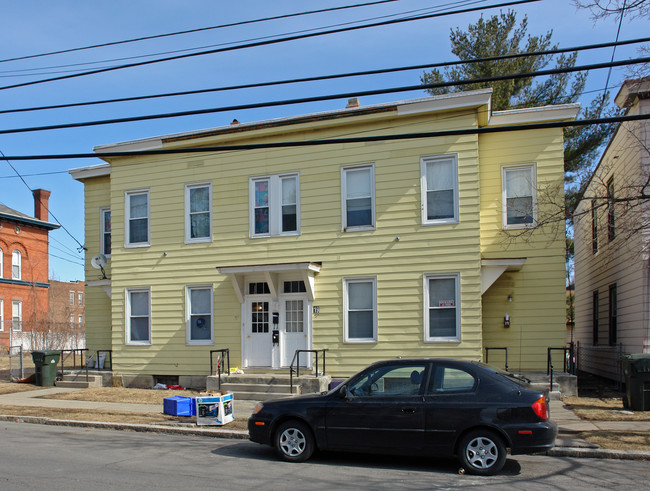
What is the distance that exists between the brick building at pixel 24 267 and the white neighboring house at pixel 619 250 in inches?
1344

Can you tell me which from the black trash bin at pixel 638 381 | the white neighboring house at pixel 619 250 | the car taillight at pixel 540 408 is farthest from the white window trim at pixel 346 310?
the car taillight at pixel 540 408

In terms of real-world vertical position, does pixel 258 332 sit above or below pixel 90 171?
below

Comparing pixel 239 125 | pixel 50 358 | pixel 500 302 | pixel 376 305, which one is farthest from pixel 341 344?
pixel 50 358

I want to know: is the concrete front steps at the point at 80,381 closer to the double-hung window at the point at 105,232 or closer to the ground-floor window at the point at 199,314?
the ground-floor window at the point at 199,314

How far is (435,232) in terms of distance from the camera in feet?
51.9

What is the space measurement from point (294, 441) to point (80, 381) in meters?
12.0

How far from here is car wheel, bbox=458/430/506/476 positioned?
7859 millimetres

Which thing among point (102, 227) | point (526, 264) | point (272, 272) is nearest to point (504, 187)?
point (526, 264)

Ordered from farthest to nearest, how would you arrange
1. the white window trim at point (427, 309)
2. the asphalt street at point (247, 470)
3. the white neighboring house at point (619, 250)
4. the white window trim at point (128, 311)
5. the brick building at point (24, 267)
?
the brick building at point (24, 267) < the white window trim at point (128, 311) < the white window trim at point (427, 309) < the white neighboring house at point (619, 250) < the asphalt street at point (247, 470)

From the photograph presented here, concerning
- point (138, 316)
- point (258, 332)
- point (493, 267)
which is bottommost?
point (258, 332)

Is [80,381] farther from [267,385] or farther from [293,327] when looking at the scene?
[293,327]

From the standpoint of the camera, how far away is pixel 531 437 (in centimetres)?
772

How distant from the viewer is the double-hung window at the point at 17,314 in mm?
42438

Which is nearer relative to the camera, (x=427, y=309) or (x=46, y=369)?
(x=427, y=309)
